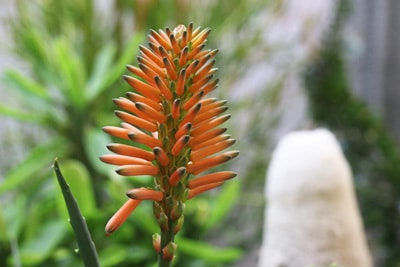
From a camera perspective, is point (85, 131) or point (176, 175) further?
point (85, 131)

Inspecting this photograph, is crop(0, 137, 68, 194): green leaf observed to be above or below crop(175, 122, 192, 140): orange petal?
above

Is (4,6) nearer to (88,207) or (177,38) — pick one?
(88,207)

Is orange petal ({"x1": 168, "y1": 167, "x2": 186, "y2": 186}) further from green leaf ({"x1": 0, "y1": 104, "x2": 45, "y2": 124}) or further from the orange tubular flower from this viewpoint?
green leaf ({"x1": 0, "y1": 104, "x2": 45, "y2": 124})

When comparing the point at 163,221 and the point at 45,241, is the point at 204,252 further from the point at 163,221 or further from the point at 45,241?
the point at 163,221

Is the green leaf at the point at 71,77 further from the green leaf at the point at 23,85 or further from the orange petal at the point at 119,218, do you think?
the orange petal at the point at 119,218

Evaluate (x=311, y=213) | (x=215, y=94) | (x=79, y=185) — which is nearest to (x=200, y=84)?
(x=311, y=213)

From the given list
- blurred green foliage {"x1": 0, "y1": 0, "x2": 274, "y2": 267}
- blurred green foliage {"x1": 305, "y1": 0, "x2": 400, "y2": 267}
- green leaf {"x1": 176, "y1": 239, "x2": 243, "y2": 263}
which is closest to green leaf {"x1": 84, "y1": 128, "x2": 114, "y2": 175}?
blurred green foliage {"x1": 0, "y1": 0, "x2": 274, "y2": 267}
